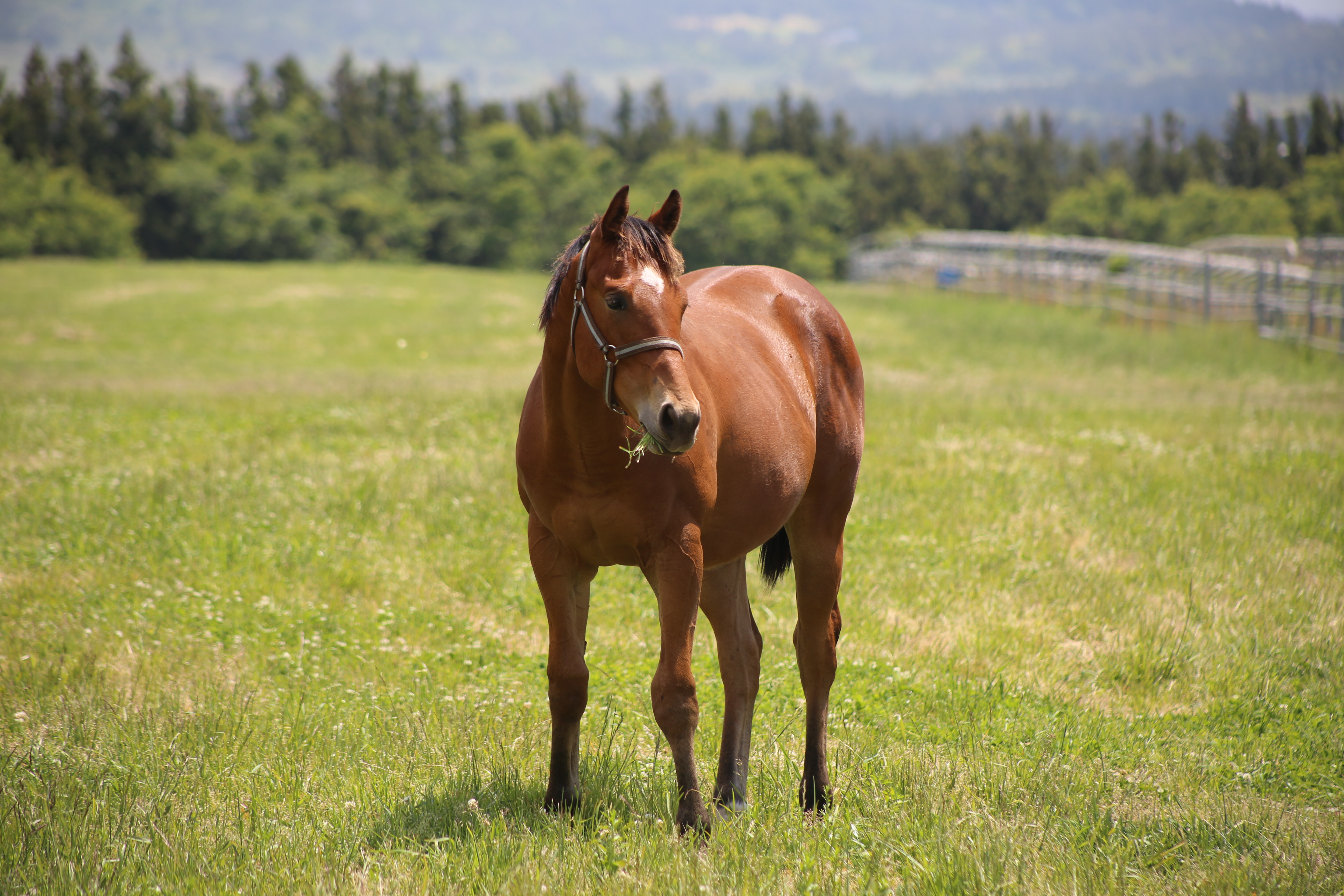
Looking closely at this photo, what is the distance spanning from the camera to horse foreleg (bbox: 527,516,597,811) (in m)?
3.82

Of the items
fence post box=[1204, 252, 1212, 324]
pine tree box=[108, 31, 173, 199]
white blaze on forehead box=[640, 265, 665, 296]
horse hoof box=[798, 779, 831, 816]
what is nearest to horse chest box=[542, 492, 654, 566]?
white blaze on forehead box=[640, 265, 665, 296]

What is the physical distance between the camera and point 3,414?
12.8 metres

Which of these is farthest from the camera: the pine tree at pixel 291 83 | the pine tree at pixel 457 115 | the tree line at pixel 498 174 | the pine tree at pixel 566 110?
the pine tree at pixel 566 110

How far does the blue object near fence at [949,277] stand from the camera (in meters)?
49.2

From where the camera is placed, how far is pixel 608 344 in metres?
3.39

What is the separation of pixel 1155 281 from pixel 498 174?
197ft

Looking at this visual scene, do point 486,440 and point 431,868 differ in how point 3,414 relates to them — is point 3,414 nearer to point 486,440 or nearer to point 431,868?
point 486,440

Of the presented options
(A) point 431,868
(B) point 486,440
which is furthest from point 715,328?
(B) point 486,440

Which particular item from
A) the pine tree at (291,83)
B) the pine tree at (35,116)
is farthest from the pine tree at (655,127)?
the pine tree at (35,116)

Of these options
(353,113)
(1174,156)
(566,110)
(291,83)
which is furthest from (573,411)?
(566,110)

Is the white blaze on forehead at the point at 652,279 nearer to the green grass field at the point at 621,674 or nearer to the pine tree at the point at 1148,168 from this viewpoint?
the green grass field at the point at 621,674

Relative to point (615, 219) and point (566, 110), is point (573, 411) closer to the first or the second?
point (615, 219)

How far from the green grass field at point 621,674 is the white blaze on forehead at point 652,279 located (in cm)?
199

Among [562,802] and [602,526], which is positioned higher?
[602,526]
